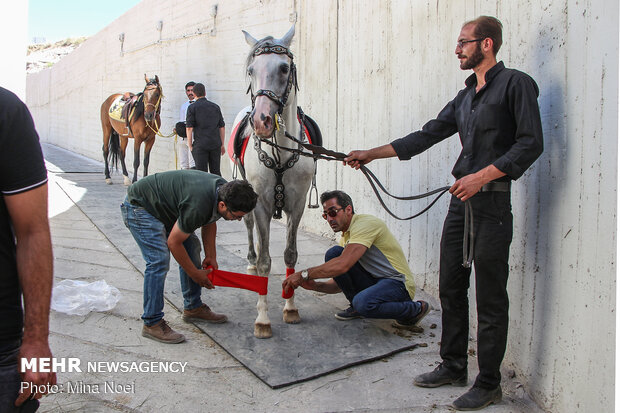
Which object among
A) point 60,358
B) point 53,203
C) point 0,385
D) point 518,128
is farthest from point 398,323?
point 53,203

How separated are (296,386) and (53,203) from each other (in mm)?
6713

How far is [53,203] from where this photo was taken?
841cm

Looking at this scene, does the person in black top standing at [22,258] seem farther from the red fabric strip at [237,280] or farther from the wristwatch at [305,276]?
the wristwatch at [305,276]

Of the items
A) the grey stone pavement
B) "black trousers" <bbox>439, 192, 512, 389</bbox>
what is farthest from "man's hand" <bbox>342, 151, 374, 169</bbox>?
the grey stone pavement

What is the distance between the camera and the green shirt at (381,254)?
400 centimetres

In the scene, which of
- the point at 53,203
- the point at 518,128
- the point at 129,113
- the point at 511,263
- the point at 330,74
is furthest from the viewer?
the point at 129,113

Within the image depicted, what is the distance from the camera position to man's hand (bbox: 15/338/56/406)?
159 centimetres

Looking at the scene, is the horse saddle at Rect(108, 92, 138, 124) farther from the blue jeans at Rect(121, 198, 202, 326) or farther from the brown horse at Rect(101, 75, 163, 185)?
the blue jeans at Rect(121, 198, 202, 326)

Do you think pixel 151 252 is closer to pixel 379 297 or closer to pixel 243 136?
pixel 243 136

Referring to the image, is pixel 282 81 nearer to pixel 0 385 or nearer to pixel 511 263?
pixel 511 263

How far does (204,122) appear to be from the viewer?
8234 millimetres

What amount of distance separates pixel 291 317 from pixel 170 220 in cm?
124

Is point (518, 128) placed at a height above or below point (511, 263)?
above

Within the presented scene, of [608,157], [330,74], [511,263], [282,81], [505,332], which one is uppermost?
[330,74]
